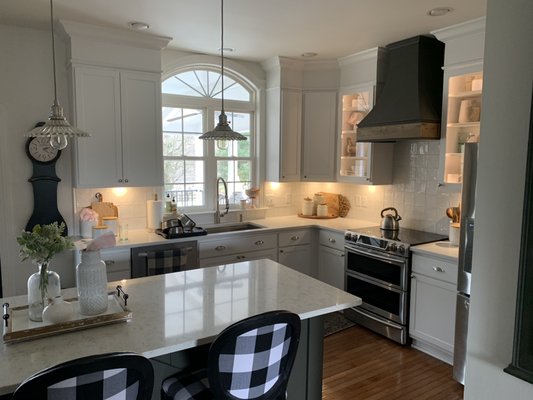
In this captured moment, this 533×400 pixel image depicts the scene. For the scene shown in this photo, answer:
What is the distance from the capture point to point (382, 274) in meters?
3.60

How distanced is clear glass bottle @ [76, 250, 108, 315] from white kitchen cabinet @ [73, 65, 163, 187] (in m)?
1.94

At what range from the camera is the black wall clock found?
3.48 metres

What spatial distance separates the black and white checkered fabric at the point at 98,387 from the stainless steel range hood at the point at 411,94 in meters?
3.03

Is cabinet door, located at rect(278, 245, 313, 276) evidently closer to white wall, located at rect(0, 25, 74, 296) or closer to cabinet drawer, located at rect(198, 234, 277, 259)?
cabinet drawer, located at rect(198, 234, 277, 259)

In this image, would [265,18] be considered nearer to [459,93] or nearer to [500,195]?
[459,93]

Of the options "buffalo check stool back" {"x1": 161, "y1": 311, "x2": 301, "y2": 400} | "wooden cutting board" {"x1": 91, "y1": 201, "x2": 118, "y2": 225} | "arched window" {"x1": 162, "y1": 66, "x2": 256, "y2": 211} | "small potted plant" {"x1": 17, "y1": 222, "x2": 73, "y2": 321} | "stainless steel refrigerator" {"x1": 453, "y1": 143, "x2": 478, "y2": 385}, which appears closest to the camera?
"buffalo check stool back" {"x1": 161, "y1": 311, "x2": 301, "y2": 400}

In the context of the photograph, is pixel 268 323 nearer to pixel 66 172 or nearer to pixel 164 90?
pixel 66 172

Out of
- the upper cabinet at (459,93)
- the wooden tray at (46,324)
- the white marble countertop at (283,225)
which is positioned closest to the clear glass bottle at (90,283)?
the wooden tray at (46,324)

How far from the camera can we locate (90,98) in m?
3.46

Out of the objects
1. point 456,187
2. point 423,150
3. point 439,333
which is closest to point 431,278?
point 439,333

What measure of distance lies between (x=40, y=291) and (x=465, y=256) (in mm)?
2660

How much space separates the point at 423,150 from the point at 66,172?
11.4 feet

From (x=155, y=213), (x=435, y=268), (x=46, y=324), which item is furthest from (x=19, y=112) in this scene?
(x=435, y=268)

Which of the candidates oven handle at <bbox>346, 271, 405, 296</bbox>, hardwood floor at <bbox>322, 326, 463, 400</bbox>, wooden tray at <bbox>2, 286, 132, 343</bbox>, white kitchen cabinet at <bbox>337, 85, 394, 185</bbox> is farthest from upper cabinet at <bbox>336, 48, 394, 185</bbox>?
wooden tray at <bbox>2, 286, 132, 343</bbox>
